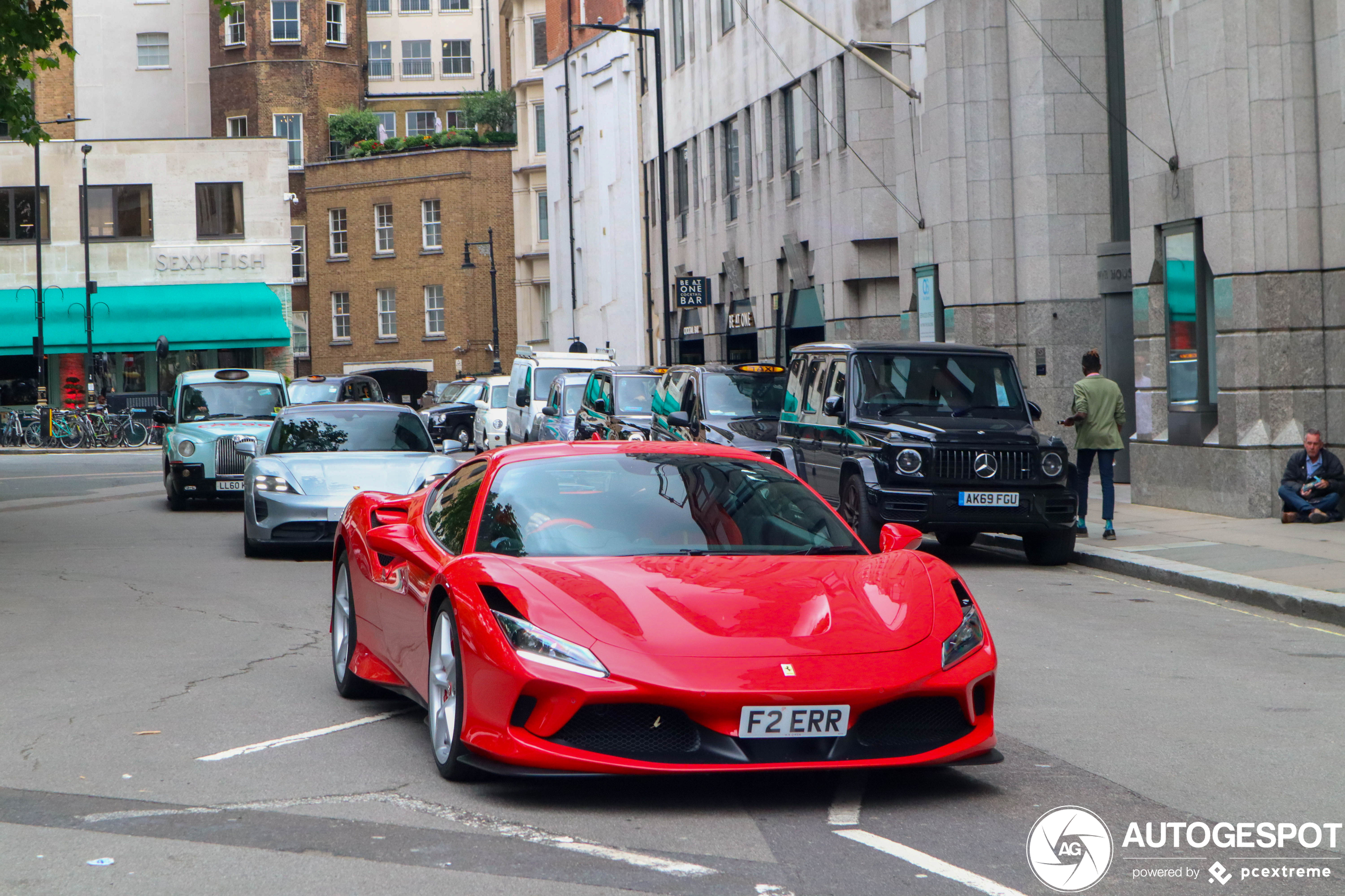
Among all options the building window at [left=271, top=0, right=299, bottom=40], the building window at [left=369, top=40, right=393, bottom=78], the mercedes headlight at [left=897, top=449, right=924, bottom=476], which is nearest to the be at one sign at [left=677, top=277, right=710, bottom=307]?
the mercedes headlight at [left=897, top=449, right=924, bottom=476]

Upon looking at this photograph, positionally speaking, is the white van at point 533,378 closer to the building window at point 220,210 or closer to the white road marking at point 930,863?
the building window at point 220,210

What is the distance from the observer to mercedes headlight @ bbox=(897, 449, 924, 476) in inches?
556

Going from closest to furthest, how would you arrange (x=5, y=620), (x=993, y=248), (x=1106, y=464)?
(x=5, y=620) → (x=1106, y=464) → (x=993, y=248)

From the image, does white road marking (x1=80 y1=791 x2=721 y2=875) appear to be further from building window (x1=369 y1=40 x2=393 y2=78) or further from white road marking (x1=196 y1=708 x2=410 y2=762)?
building window (x1=369 y1=40 x2=393 y2=78)

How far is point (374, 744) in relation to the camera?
6.79 m

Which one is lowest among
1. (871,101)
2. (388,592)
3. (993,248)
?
(388,592)

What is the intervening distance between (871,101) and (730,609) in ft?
82.7

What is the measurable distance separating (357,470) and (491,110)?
57336 millimetres

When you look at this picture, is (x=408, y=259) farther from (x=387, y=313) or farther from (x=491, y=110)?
(x=491, y=110)

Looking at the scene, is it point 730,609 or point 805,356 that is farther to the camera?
point 805,356

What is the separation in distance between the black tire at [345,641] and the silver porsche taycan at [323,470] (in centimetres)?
535

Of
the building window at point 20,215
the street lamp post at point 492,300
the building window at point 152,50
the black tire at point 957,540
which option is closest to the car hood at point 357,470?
the black tire at point 957,540

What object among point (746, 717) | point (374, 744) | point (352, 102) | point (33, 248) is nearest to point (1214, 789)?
point (746, 717)

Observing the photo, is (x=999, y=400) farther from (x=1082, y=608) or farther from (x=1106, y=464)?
(x=1082, y=608)
